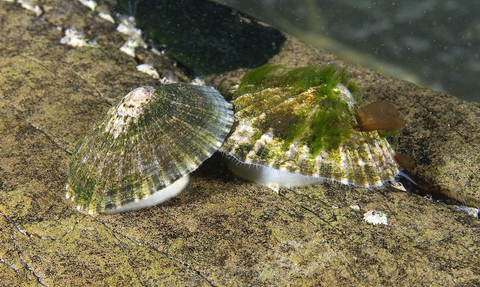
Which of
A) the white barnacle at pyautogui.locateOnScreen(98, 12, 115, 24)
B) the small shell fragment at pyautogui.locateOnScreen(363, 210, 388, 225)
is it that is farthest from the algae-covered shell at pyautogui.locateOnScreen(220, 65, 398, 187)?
the white barnacle at pyautogui.locateOnScreen(98, 12, 115, 24)

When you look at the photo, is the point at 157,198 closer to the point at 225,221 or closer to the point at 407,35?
the point at 225,221

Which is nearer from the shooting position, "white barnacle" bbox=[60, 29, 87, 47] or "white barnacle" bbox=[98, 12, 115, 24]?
"white barnacle" bbox=[60, 29, 87, 47]

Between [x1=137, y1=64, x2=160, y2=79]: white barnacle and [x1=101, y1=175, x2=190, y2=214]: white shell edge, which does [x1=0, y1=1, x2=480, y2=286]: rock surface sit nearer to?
[x1=101, y1=175, x2=190, y2=214]: white shell edge

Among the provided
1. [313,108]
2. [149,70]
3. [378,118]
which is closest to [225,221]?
[313,108]

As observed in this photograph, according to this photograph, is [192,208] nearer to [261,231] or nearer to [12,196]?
[261,231]

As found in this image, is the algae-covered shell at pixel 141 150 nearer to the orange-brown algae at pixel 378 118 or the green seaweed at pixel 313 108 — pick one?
the green seaweed at pixel 313 108

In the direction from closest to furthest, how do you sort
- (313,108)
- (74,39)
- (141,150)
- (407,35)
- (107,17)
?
(141,150) → (313,108) → (74,39) → (107,17) → (407,35)
